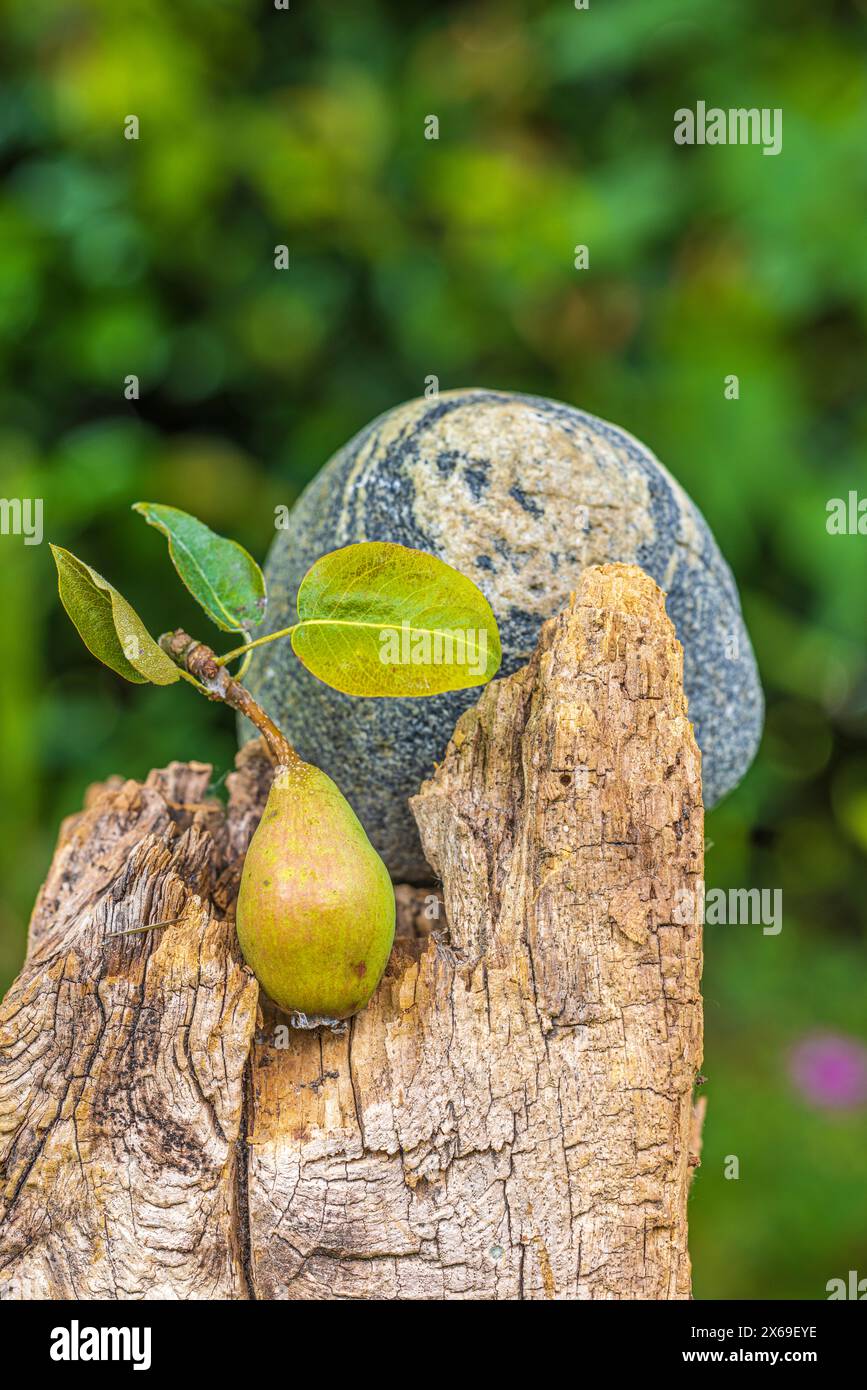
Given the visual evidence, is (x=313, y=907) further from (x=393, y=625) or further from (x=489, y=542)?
(x=489, y=542)

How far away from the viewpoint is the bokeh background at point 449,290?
3.06 metres

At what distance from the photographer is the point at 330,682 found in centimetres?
143

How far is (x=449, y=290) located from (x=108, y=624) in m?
2.00

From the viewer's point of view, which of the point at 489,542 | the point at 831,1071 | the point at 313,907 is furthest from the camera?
the point at 831,1071

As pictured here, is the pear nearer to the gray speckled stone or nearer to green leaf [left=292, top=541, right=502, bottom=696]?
green leaf [left=292, top=541, right=502, bottom=696]

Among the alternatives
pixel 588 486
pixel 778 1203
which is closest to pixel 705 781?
pixel 588 486

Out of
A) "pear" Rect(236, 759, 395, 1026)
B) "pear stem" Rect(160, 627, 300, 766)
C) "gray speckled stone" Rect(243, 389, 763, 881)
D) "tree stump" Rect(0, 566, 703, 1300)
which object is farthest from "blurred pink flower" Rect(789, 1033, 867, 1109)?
"pear stem" Rect(160, 627, 300, 766)

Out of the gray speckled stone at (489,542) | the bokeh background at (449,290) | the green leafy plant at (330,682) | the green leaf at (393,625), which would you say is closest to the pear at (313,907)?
the green leafy plant at (330,682)

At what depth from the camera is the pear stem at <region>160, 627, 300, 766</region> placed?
1443mm

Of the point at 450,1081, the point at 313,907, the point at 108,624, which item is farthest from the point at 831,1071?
the point at 108,624

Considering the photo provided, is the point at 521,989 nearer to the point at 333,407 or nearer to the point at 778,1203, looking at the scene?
the point at 778,1203

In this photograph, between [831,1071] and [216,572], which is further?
[831,1071]

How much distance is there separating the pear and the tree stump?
0.17 feet

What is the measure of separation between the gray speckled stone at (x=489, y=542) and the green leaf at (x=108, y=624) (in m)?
0.31
